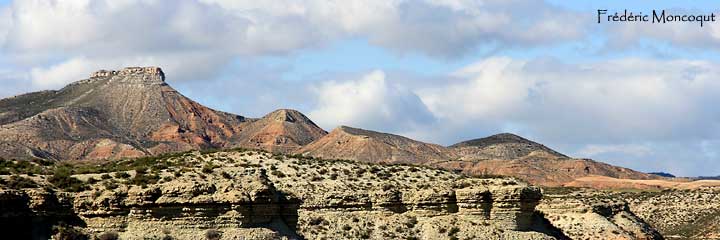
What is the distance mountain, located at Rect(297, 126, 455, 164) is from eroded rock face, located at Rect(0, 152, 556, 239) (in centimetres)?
7062

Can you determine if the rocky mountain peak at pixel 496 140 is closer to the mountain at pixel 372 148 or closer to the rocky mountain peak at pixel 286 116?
the mountain at pixel 372 148

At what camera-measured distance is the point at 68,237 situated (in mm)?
32344

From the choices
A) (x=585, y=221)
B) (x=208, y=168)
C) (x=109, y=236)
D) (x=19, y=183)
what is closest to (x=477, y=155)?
(x=585, y=221)

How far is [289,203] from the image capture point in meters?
37.2

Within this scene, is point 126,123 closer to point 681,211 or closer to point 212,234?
point 681,211

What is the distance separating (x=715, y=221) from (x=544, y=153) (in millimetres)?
57854

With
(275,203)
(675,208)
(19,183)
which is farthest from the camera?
(675,208)

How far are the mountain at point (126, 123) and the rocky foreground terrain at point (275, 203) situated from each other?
7092 cm

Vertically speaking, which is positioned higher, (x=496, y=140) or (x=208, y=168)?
(x=496, y=140)

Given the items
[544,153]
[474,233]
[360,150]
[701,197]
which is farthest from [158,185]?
[544,153]

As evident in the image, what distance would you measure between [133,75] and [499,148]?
176 feet

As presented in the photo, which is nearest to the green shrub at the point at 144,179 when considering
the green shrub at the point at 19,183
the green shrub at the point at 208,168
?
the green shrub at the point at 19,183

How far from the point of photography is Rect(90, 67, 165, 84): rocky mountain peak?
16825cm

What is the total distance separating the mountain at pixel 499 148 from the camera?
150m
